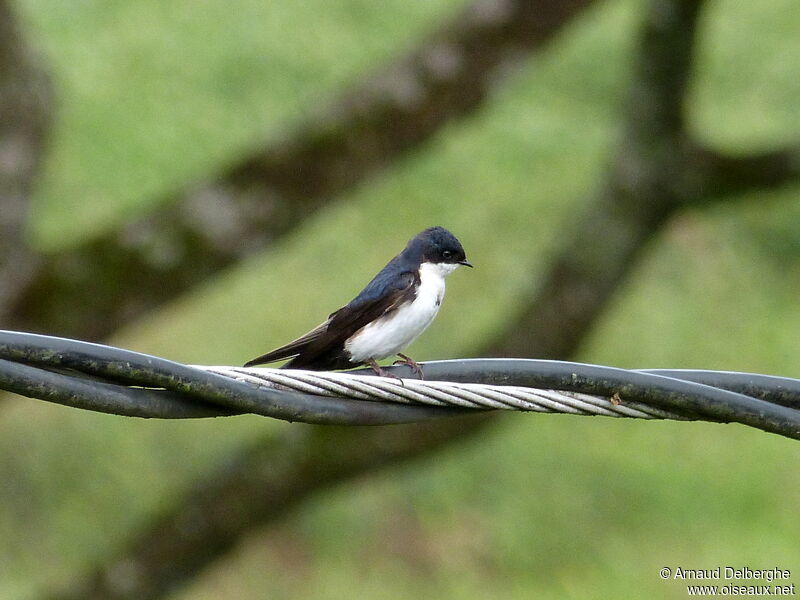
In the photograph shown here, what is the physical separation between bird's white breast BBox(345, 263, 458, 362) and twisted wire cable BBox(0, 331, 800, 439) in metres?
1.11

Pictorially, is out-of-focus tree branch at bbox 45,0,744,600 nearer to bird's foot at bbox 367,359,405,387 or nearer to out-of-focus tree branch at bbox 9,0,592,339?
out-of-focus tree branch at bbox 9,0,592,339

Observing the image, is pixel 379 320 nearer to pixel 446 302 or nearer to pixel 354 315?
pixel 354 315

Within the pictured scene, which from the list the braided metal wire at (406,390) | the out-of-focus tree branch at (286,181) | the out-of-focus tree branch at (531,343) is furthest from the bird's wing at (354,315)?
the out-of-focus tree branch at (531,343)

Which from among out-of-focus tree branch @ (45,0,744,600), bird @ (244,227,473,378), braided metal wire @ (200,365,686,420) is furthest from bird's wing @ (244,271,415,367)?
out-of-focus tree branch @ (45,0,744,600)

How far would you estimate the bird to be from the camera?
3771mm

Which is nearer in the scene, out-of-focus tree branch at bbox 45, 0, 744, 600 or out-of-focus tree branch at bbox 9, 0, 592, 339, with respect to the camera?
out-of-focus tree branch at bbox 9, 0, 592, 339

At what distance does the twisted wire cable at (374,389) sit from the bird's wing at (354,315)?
897mm

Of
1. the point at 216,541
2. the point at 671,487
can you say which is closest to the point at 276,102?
the point at 671,487

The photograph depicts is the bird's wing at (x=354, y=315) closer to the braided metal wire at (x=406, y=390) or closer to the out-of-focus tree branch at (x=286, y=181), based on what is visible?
the braided metal wire at (x=406, y=390)

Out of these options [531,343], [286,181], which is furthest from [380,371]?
[531,343]

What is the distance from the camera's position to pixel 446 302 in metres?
11.1

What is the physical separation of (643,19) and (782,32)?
8.40 m

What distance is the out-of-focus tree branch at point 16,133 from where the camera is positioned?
18.9 feet

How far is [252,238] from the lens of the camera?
243 inches
